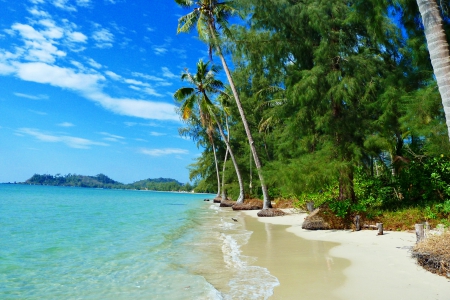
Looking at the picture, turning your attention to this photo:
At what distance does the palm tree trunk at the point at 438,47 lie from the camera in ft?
18.5

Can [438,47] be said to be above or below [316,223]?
above

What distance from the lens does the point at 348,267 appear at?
6.93m

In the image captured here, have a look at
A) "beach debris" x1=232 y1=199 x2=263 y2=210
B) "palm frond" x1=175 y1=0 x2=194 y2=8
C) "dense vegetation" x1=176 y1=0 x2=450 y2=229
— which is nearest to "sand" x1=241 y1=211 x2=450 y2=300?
"dense vegetation" x1=176 y1=0 x2=450 y2=229

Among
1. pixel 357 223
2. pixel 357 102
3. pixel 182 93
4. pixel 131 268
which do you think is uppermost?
pixel 182 93

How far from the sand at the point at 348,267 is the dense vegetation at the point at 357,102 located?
2.22m

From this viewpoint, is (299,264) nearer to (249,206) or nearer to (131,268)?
(131,268)

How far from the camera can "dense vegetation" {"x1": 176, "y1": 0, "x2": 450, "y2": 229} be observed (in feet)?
32.8

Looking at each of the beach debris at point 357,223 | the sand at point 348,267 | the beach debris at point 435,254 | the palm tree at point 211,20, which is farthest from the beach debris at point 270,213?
the beach debris at point 435,254

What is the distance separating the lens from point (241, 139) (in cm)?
3797

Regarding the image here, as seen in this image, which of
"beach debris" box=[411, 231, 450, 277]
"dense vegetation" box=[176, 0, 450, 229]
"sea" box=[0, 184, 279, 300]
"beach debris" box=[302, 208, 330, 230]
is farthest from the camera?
"beach debris" box=[302, 208, 330, 230]

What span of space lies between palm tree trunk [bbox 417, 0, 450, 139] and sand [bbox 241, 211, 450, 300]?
9.18 ft

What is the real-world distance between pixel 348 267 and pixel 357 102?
7.60m

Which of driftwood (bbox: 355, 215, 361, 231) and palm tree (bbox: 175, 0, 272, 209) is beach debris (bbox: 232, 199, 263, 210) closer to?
palm tree (bbox: 175, 0, 272, 209)

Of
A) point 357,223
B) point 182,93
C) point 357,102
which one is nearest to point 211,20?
point 182,93
